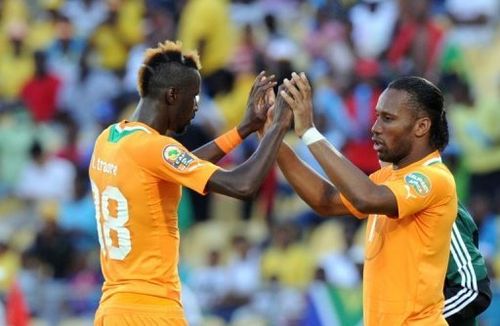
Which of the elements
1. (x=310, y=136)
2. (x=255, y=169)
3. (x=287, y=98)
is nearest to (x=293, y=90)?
(x=287, y=98)

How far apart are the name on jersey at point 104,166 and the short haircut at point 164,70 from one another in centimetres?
41

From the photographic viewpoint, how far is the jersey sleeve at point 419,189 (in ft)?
20.5

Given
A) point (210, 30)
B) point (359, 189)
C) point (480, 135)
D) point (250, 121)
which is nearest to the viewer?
point (359, 189)

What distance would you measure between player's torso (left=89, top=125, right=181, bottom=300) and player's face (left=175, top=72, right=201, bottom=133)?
241 mm

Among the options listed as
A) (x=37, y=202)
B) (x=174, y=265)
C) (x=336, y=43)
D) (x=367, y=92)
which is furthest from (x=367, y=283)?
(x=37, y=202)

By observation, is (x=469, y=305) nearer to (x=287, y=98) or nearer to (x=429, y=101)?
(x=429, y=101)

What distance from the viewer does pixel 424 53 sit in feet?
43.0

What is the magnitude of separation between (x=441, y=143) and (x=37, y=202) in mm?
8999

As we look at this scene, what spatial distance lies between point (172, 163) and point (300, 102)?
0.70 m

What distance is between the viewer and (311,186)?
713 cm

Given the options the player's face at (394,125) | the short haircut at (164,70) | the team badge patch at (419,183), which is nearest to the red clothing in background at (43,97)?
the short haircut at (164,70)

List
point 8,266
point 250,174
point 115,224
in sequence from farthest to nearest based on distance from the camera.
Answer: point 8,266, point 115,224, point 250,174

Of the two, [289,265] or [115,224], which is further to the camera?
[289,265]

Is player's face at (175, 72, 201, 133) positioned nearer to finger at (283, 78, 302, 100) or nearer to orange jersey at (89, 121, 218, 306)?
orange jersey at (89, 121, 218, 306)
